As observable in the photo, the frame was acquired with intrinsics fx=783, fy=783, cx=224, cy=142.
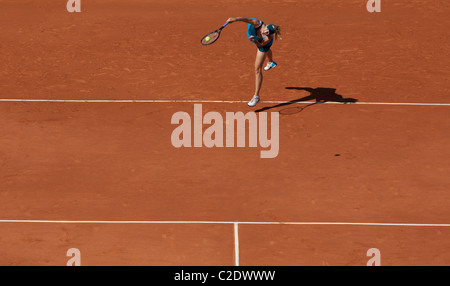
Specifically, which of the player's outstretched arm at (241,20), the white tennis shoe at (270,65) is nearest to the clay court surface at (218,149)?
the white tennis shoe at (270,65)

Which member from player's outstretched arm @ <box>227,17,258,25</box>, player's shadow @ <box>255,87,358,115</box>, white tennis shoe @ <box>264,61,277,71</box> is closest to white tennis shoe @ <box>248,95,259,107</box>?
player's shadow @ <box>255,87,358,115</box>

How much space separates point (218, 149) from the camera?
614 inches

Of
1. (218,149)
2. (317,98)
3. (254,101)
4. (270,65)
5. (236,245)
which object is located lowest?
(236,245)

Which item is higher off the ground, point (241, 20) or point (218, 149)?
point (241, 20)

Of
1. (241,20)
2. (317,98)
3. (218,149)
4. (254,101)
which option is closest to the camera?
(241,20)

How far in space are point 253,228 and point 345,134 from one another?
4100 mm

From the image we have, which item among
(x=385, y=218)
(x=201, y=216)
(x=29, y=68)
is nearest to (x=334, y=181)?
(x=385, y=218)

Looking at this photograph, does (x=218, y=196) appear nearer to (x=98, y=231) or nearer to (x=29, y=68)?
(x=98, y=231)

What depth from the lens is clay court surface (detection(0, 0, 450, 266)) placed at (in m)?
12.6

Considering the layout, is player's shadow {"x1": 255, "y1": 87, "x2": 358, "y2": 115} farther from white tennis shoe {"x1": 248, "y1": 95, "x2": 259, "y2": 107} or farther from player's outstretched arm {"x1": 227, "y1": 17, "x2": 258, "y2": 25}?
Answer: player's outstretched arm {"x1": 227, "y1": 17, "x2": 258, "y2": 25}

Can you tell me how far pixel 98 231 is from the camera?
12.8 meters

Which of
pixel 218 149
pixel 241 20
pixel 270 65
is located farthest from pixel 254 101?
pixel 241 20

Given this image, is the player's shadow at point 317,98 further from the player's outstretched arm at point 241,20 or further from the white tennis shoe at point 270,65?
the player's outstretched arm at point 241,20

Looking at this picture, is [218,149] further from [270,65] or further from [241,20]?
[270,65]
